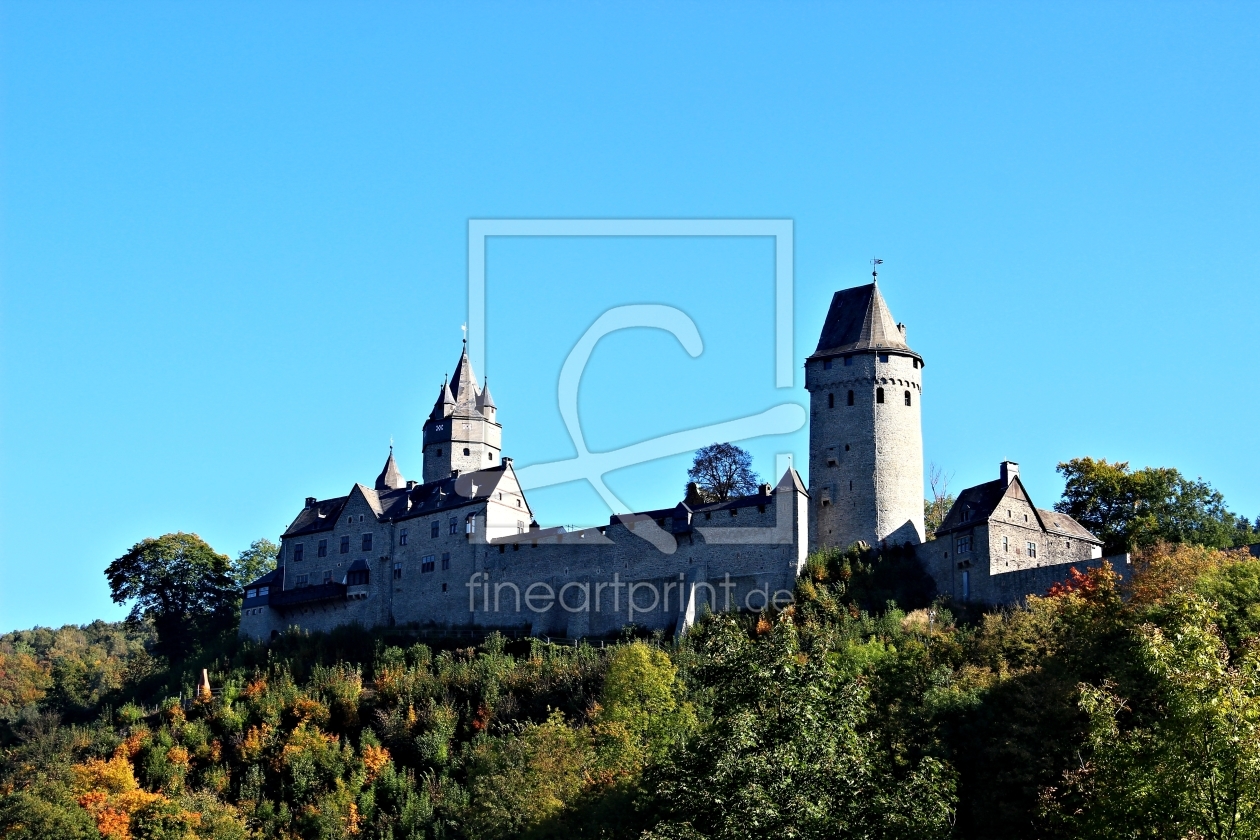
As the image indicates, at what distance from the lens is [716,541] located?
60.8 m

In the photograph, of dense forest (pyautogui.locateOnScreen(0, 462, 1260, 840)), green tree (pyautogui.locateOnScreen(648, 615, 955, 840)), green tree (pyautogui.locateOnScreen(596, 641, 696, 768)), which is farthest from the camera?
green tree (pyautogui.locateOnScreen(596, 641, 696, 768))

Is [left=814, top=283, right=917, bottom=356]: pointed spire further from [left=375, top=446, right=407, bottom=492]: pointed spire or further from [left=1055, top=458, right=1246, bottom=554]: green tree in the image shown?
[left=375, top=446, right=407, bottom=492]: pointed spire

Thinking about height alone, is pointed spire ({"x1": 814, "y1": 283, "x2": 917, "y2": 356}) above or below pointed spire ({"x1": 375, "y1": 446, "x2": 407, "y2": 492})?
above

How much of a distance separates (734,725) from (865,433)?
30583 mm

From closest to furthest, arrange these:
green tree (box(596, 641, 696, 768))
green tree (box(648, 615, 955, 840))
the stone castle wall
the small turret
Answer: green tree (box(648, 615, 955, 840))
green tree (box(596, 641, 696, 768))
the stone castle wall
the small turret

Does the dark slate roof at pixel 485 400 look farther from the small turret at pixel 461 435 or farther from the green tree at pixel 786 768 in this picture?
the green tree at pixel 786 768

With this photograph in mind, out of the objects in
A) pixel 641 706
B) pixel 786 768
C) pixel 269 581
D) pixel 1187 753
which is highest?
pixel 269 581

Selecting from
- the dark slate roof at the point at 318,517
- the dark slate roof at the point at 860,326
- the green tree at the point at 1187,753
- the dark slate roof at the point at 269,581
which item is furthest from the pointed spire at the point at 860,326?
the green tree at the point at 1187,753

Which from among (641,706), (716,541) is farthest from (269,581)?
(641,706)

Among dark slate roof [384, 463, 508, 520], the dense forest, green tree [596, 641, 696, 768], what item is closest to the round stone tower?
the dense forest

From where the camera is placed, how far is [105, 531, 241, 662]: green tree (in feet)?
252

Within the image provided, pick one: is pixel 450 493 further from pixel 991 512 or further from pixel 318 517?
pixel 991 512

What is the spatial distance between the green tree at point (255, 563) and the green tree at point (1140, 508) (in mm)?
35436

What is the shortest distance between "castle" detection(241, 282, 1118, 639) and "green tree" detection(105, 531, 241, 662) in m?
6.70
